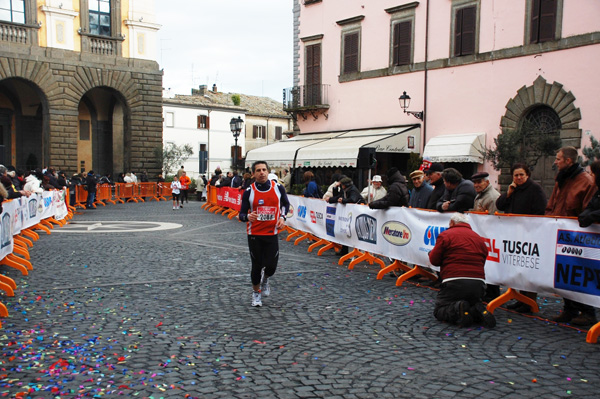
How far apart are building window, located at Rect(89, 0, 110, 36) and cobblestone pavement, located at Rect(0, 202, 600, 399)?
2576cm

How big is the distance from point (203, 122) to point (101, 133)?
18546 mm

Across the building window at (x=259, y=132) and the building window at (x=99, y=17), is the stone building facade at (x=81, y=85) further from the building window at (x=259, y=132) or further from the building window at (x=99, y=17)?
the building window at (x=259, y=132)

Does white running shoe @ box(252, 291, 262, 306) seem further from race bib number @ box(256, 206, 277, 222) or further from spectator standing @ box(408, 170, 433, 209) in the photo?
spectator standing @ box(408, 170, 433, 209)

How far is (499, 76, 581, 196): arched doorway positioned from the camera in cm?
1812

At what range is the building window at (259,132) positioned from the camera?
194 ft

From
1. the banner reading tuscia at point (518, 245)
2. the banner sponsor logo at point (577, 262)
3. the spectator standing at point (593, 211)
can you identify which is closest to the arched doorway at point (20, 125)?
the banner reading tuscia at point (518, 245)

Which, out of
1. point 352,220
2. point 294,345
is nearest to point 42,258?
point 352,220

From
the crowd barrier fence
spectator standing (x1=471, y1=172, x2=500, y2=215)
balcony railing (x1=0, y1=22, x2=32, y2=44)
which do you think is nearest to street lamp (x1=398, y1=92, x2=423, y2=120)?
the crowd barrier fence

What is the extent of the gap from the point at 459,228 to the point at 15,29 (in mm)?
29174

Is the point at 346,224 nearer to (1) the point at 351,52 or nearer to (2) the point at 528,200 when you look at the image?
(2) the point at 528,200

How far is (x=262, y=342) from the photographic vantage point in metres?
5.72

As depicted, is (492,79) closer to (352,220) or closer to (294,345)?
(352,220)

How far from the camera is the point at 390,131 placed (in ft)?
A: 77.2

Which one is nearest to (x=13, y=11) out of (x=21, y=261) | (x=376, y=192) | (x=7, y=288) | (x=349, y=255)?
(x=21, y=261)
